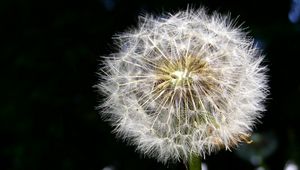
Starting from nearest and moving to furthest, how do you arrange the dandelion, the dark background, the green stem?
1. the green stem
2. the dandelion
3. the dark background

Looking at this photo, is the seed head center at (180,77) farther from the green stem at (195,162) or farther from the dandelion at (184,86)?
the green stem at (195,162)

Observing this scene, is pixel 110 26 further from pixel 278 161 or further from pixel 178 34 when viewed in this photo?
pixel 178 34

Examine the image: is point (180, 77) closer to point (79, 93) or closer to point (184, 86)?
point (184, 86)

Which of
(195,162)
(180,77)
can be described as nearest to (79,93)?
(180,77)


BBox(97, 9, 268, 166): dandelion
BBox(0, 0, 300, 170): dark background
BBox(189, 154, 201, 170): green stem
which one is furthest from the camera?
BBox(0, 0, 300, 170): dark background

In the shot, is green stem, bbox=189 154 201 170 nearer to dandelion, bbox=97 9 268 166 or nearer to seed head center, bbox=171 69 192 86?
dandelion, bbox=97 9 268 166

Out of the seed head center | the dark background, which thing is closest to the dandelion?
the seed head center

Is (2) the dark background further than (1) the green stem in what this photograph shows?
Yes
